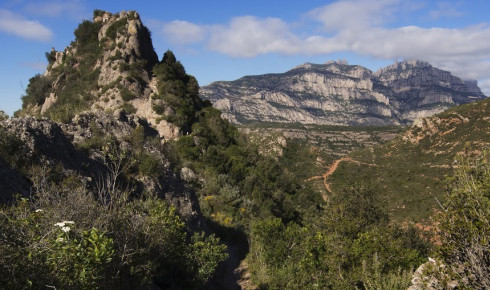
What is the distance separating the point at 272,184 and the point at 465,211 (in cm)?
4072

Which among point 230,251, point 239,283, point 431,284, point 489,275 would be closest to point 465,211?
point 489,275

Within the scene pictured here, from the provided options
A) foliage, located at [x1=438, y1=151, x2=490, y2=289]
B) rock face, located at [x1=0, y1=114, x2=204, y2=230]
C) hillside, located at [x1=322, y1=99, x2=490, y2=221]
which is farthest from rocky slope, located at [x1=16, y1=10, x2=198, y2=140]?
foliage, located at [x1=438, y1=151, x2=490, y2=289]

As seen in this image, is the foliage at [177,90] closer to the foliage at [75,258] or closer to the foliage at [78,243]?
the foliage at [78,243]

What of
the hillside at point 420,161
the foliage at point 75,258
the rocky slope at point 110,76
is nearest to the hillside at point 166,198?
the foliage at point 75,258

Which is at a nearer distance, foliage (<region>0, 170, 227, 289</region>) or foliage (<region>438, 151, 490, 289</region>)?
foliage (<region>0, 170, 227, 289</region>)

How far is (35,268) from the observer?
224 inches

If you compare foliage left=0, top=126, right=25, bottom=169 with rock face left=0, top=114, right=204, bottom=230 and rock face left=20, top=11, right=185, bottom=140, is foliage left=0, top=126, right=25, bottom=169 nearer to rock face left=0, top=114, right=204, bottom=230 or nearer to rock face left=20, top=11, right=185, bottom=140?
rock face left=0, top=114, right=204, bottom=230

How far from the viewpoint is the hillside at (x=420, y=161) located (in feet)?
172

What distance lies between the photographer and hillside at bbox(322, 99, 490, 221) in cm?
5238

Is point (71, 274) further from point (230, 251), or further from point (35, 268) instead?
point (230, 251)

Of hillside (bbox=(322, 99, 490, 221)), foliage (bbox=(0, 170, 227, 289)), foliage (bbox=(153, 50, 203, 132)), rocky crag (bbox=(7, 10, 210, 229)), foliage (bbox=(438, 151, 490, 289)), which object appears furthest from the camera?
hillside (bbox=(322, 99, 490, 221))

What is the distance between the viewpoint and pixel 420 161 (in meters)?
72.0

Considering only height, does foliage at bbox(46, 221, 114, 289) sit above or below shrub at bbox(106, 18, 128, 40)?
below

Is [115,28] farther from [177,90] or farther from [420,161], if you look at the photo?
[420,161]
